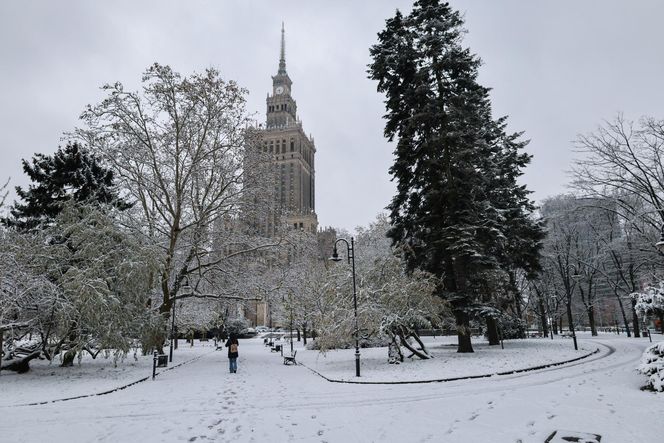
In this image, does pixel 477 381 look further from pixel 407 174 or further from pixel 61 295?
pixel 61 295

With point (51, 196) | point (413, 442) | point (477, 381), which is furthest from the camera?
point (51, 196)

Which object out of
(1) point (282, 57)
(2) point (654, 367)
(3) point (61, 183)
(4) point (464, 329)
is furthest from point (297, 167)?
(2) point (654, 367)

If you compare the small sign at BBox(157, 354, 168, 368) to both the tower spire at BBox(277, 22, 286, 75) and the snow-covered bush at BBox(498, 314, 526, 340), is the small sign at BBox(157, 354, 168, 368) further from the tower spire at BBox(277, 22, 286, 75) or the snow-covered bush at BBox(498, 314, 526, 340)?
the tower spire at BBox(277, 22, 286, 75)

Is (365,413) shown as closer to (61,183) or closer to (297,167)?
(61,183)

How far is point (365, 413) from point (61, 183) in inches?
867

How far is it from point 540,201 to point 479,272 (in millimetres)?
29982

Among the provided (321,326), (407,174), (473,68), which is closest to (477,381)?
(321,326)

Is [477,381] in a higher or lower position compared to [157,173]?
lower

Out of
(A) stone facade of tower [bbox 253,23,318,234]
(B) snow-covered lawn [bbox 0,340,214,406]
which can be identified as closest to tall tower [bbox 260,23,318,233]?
(A) stone facade of tower [bbox 253,23,318,234]

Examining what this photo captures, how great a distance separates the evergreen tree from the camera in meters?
23.1

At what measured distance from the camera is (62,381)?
15312 mm

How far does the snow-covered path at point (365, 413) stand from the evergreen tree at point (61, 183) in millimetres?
14880

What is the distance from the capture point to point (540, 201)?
154 ft

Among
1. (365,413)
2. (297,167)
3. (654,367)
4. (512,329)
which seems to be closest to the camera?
(365,413)
